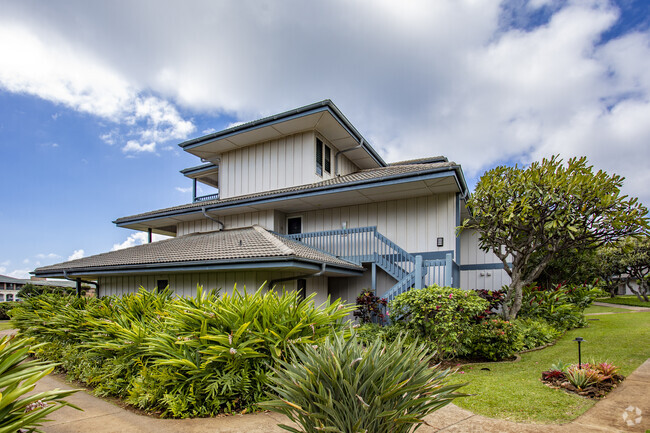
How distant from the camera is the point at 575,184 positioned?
1053 cm

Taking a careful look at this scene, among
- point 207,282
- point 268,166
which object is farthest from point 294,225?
point 207,282

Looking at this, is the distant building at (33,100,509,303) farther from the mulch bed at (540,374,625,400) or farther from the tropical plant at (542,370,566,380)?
the mulch bed at (540,374,625,400)

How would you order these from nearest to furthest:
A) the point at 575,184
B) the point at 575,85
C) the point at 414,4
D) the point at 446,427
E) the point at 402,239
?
1. the point at 446,427
2. the point at 414,4
3. the point at 575,184
4. the point at 575,85
5. the point at 402,239

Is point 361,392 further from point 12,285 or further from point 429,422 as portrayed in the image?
point 12,285

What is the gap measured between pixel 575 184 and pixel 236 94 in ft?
33.0

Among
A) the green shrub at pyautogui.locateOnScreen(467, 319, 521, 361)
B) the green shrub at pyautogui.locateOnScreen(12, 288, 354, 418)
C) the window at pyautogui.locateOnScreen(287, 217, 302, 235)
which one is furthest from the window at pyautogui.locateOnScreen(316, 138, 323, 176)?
the green shrub at pyautogui.locateOnScreen(12, 288, 354, 418)

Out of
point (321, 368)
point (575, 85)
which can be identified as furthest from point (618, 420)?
point (575, 85)

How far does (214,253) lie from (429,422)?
872 centimetres

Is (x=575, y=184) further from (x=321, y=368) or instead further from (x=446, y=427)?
(x=321, y=368)

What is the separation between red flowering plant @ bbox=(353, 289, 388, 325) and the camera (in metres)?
11.2

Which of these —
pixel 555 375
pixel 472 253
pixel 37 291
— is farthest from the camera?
pixel 37 291

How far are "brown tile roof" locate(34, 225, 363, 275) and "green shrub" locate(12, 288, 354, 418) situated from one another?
12.9 ft

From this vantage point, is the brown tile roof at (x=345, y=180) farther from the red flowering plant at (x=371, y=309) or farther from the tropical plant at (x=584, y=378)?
the tropical plant at (x=584, y=378)

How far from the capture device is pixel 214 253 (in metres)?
11.9
